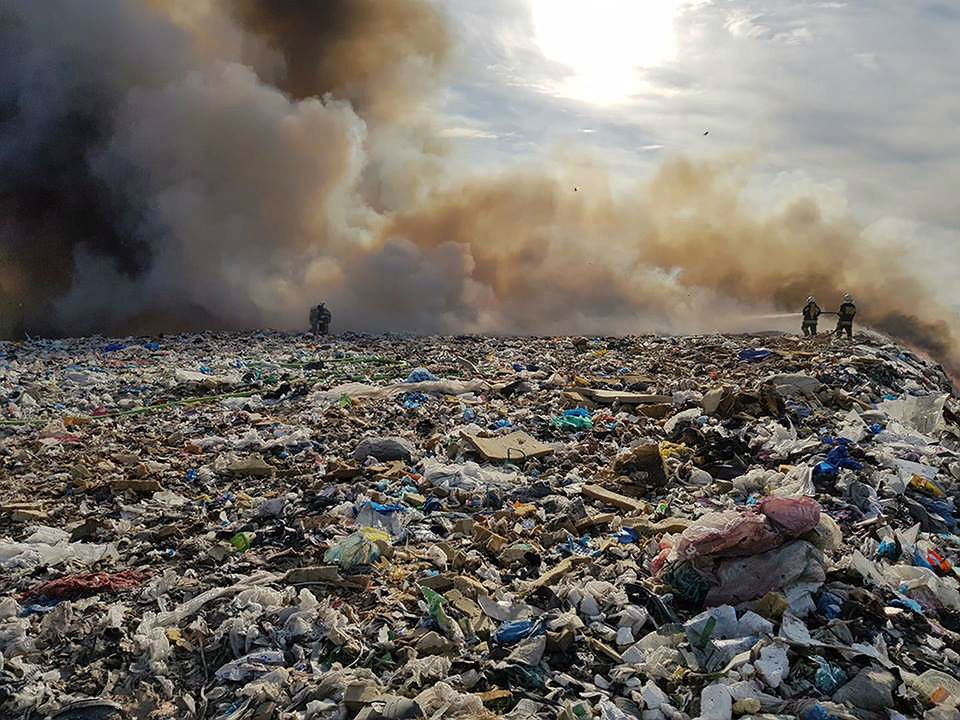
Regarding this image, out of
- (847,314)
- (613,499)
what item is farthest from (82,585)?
(847,314)

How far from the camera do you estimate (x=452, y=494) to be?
498cm

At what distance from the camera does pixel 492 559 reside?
3945mm

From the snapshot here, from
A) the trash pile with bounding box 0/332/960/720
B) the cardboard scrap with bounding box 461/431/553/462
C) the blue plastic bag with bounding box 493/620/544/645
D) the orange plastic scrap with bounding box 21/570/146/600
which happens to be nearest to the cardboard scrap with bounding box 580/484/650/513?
the trash pile with bounding box 0/332/960/720

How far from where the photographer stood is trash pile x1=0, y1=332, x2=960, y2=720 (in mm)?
2760

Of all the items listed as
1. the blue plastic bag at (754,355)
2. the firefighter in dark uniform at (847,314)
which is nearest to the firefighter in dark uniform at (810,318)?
the firefighter in dark uniform at (847,314)

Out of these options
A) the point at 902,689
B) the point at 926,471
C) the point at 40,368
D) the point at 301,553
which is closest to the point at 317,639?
the point at 301,553

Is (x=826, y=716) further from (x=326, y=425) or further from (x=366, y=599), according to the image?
(x=326, y=425)

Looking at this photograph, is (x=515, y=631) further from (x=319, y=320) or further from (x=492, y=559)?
(x=319, y=320)

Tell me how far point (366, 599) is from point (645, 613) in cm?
138

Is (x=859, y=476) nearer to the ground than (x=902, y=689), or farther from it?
farther from it

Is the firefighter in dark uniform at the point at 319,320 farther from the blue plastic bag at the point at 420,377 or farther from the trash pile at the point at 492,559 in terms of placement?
the trash pile at the point at 492,559

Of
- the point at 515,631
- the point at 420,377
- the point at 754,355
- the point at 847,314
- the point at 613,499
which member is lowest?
the point at 515,631

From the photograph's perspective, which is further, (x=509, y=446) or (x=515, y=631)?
(x=509, y=446)

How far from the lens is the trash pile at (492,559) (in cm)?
276
